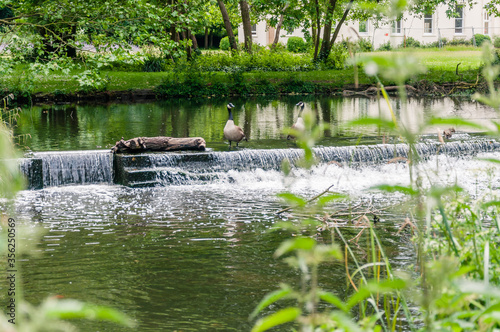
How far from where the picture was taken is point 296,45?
149 feet

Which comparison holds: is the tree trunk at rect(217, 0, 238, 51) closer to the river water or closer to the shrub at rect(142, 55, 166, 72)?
the shrub at rect(142, 55, 166, 72)

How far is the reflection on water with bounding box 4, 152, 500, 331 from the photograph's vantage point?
4988 millimetres

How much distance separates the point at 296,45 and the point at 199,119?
94.1 ft

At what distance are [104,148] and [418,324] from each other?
9.39 meters

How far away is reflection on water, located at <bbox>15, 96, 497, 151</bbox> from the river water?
0.21 m

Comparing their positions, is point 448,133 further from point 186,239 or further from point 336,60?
point 336,60

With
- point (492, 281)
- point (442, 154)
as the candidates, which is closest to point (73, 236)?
point (492, 281)

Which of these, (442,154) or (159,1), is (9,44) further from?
(159,1)

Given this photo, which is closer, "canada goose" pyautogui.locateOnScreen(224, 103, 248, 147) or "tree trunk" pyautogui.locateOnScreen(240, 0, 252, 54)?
"canada goose" pyautogui.locateOnScreen(224, 103, 248, 147)

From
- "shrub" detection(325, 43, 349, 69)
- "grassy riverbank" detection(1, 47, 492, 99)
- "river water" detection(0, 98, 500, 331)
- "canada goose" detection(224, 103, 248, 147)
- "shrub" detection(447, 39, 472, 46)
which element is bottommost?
"river water" detection(0, 98, 500, 331)

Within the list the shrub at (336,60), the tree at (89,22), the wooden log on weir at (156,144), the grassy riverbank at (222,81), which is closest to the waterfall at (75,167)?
the wooden log on weir at (156,144)

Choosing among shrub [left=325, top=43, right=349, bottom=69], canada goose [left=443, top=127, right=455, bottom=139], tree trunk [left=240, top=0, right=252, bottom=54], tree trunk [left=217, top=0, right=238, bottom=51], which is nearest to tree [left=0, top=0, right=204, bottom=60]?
canada goose [left=443, top=127, right=455, bottom=139]

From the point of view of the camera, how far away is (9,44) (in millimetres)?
11461

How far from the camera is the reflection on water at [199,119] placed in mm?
13898
